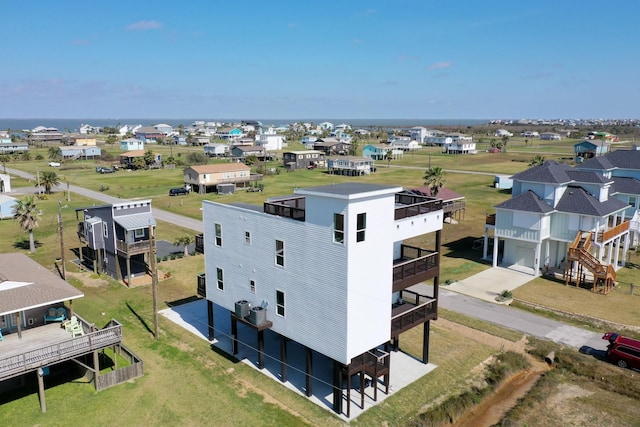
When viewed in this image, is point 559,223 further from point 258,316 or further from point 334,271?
point 258,316

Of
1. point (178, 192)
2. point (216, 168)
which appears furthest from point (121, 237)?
point (216, 168)

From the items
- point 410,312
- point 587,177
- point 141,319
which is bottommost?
point 141,319

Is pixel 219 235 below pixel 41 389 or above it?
above

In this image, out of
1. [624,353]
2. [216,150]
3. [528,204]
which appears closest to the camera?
[624,353]

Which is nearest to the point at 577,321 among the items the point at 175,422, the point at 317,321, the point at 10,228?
the point at 317,321

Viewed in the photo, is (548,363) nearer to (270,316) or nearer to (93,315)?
(270,316)

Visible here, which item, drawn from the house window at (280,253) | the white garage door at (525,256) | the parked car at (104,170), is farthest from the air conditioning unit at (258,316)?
the parked car at (104,170)
